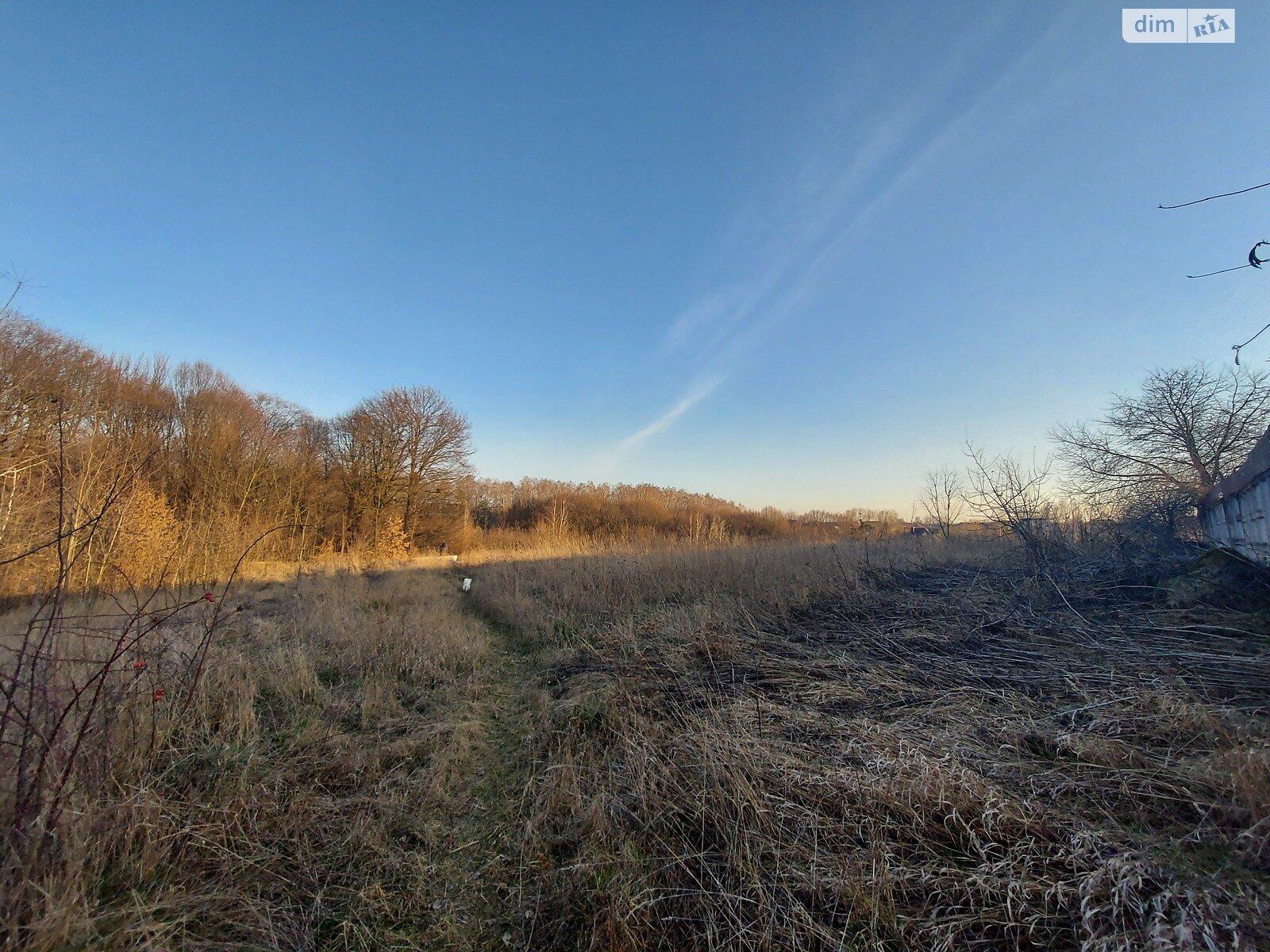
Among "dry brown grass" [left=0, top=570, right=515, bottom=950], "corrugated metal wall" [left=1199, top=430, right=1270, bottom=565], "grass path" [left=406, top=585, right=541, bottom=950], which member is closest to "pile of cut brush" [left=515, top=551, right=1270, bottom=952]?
"grass path" [left=406, top=585, right=541, bottom=950]

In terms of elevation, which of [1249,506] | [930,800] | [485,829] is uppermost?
[1249,506]

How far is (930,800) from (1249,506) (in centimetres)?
630

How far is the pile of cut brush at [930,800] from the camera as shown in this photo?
1.70 metres

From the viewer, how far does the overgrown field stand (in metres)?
1.75

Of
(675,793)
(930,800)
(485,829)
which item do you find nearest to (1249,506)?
(930,800)

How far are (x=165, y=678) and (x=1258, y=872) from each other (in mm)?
6169

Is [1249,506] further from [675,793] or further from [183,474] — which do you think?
[183,474]

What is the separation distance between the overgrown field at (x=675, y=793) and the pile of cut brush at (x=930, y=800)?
16 mm

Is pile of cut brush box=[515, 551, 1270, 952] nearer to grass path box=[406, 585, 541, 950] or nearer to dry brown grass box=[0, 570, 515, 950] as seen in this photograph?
grass path box=[406, 585, 541, 950]

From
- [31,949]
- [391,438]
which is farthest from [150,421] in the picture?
[31,949]

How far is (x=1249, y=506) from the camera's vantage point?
201 inches

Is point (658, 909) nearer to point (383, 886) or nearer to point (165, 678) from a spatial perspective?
point (383, 886)

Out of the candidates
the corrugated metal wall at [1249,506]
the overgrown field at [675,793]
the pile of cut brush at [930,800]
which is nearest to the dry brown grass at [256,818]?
the overgrown field at [675,793]

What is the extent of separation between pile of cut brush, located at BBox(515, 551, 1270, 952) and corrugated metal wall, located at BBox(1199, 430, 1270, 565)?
120cm
